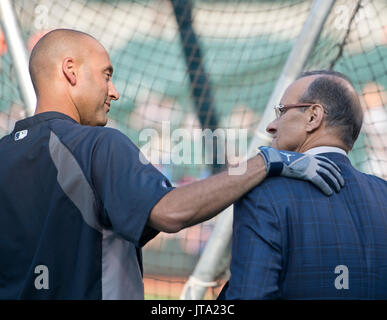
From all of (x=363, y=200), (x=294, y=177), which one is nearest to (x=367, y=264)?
(x=363, y=200)

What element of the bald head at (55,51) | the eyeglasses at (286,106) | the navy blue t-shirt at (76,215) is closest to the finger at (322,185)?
the eyeglasses at (286,106)

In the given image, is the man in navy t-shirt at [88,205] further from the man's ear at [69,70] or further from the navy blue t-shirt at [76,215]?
the man's ear at [69,70]

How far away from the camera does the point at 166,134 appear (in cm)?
513

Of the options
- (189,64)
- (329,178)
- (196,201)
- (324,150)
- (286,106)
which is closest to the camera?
(196,201)

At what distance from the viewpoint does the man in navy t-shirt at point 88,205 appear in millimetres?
1788

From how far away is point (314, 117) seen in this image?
2045 millimetres

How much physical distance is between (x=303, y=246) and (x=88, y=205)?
586 millimetres

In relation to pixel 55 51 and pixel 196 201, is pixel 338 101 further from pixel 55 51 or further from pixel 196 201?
pixel 55 51

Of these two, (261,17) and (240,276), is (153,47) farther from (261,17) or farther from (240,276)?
(240,276)

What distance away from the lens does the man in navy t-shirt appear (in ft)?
5.87

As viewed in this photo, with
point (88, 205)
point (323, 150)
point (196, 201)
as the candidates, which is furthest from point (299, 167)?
point (88, 205)

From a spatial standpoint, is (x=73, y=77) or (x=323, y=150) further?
(x=73, y=77)

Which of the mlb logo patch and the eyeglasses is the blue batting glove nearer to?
the eyeglasses
